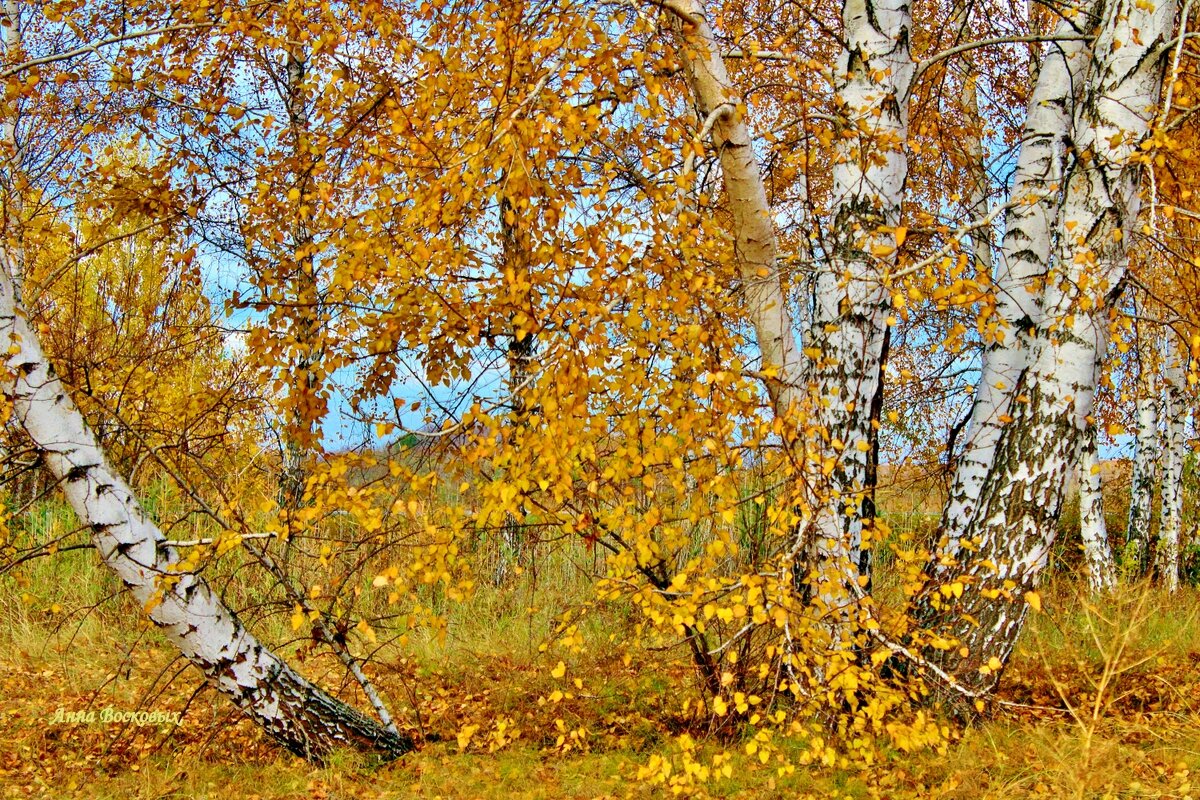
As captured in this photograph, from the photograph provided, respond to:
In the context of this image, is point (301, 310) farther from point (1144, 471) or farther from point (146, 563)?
point (1144, 471)

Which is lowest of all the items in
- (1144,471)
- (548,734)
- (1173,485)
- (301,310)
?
(548,734)

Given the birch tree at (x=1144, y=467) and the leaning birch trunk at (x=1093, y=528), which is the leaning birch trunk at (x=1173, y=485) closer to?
the birch tree at (x=1144, y=467)

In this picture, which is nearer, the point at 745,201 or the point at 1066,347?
the point at 745,201

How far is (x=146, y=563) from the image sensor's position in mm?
4395

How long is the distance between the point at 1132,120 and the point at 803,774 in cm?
362

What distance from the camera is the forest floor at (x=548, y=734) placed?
4398mm

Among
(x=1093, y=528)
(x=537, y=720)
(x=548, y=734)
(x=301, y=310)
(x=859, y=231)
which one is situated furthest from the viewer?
(x=1093, y=528)

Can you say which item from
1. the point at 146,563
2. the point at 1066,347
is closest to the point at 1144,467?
the point at 1066,347

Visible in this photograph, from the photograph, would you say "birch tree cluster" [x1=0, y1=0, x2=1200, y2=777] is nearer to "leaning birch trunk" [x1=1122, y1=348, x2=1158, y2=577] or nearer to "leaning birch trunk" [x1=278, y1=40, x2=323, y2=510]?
"leaning birch trunk" [x1=278, y1=40, x2=323, y2=510]

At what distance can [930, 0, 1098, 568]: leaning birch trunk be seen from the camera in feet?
16.6

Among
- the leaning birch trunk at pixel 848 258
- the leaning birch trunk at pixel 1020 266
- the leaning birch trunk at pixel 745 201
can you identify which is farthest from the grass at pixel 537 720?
→ the leaning birch trunk at pixel 745 201

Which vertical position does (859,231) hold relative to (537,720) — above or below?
above

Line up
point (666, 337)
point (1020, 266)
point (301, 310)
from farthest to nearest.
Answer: point (301, 310) → point (1020, 266) → point (666, 337)

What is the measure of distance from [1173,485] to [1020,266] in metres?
4.43
